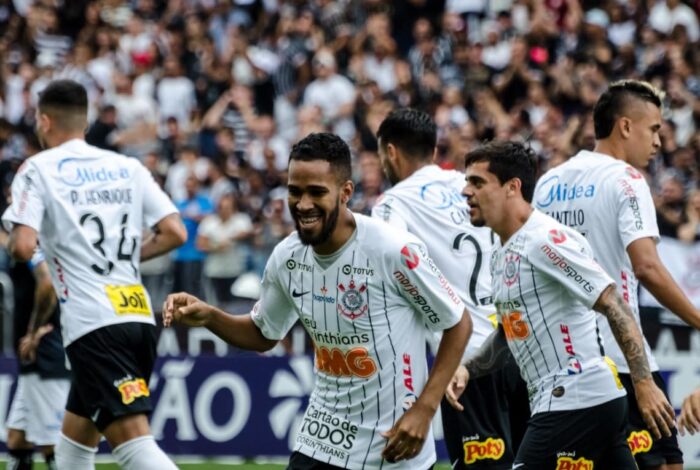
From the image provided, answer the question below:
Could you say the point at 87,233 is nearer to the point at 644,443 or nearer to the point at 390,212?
the point at 390,212

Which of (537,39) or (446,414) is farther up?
(537,39)

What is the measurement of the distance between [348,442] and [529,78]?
41.1 feet

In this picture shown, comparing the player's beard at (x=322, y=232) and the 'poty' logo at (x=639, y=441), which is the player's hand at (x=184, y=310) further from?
the 'poty' logo at (x=639, y=441)

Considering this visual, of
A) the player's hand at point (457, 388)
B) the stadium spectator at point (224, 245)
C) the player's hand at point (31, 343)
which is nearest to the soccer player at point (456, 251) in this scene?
the player's hand at point (457, 388)

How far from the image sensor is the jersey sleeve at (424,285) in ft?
19.1

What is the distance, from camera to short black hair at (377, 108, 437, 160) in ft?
26.8

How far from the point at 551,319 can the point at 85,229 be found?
2.98m

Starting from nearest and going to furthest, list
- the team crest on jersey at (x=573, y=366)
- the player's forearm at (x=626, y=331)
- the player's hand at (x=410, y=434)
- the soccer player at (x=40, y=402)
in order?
the player's hand at (x=410, y=434) → the player's forearm at (x=626, y=331) → the team crest on jersey at (x=573, y=366) → the soccer player at (x=40, y=402)

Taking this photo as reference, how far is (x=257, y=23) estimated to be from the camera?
21.1 m

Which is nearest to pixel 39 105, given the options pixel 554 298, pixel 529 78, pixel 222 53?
pixel 554 298

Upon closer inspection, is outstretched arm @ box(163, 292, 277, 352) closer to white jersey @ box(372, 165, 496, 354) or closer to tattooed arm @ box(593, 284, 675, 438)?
tattooed arm @ box(593, 284, 675, 438)

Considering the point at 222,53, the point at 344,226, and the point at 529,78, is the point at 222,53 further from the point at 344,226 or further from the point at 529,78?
the point at 344,226

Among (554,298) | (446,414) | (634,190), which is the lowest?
(446,414)

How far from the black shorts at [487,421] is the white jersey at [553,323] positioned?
1.29 m
